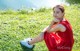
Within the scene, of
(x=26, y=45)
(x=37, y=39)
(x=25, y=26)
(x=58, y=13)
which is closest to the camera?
(x=58, y=13)

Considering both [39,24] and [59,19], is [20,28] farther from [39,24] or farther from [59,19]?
[59,19]

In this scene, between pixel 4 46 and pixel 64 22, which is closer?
pixel 64 22

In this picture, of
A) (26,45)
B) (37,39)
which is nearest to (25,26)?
(26,45)

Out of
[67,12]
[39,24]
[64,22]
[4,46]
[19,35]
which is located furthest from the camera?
[67,12]

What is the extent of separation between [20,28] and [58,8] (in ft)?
5.94

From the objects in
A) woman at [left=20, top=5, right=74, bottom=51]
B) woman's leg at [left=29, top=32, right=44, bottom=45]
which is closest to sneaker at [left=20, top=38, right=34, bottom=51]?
woman's leg at [left=29, top=32, right=44, bottom=45]

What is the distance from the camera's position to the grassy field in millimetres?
5547

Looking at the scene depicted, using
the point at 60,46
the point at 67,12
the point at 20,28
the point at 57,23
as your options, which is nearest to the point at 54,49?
the point at 60,46

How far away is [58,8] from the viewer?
461 cm

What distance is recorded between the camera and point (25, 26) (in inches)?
249

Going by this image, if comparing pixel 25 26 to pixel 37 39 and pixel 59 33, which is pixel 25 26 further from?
pixel 59 33

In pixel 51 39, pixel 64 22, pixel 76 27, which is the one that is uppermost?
pixel 64 22

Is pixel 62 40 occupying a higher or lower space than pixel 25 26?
higher

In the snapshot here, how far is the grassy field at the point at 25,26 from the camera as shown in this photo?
18.2ft
